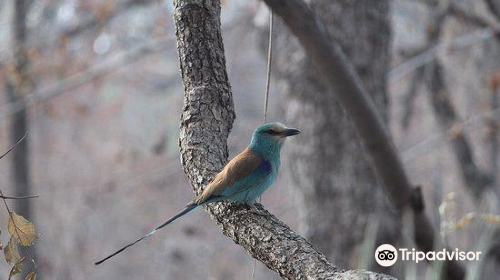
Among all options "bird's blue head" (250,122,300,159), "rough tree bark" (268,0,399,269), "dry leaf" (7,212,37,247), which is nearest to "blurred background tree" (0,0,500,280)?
"rough tree bark" (268,0,399,269)

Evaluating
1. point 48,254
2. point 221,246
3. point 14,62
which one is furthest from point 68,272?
point 14,62

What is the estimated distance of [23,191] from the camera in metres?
8.97

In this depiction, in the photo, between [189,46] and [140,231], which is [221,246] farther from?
[189,46]

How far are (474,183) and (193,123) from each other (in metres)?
5.96

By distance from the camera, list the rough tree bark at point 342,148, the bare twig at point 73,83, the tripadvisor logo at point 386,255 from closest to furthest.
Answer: the tripadvisor logo at point 386,255
the rough tree bark at point 342,148
the bare twig at point 73,83

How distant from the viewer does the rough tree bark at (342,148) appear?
Answer: 5.34 m

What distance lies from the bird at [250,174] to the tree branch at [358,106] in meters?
0.59

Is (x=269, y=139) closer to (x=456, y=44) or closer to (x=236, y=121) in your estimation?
(x=456, y=44)

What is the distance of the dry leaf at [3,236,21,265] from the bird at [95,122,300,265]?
0.53 m

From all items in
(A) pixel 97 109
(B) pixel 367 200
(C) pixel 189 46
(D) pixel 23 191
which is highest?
(A) pixel 97 109

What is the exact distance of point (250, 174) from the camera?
3.03m

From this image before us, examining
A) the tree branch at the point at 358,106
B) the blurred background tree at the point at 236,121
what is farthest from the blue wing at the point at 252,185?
the tree branch at the point at 358,106

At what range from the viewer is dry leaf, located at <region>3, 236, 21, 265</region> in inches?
80.2

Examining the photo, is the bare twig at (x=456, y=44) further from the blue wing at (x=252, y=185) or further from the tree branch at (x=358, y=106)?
the blue wing at (x=252, y=185)
